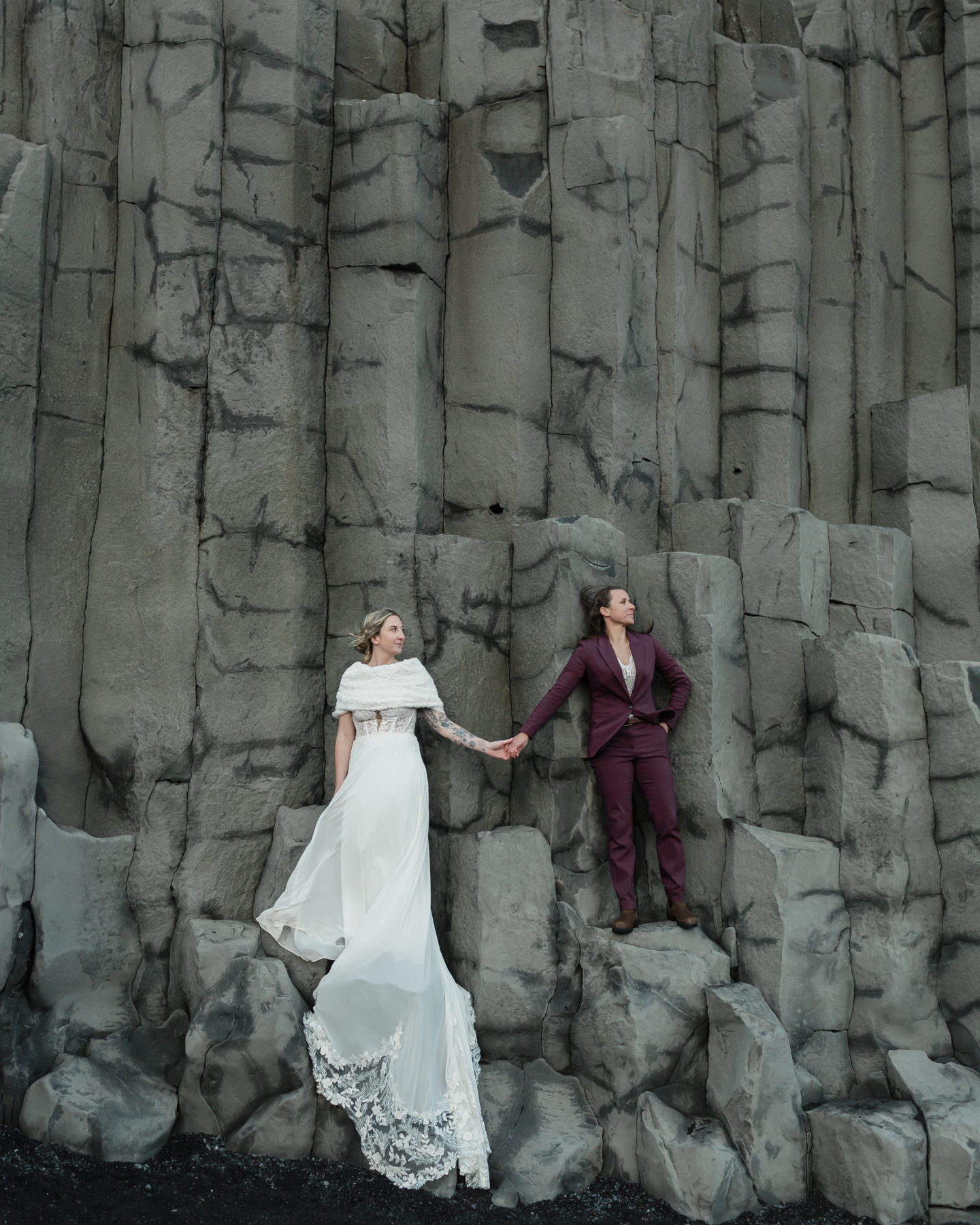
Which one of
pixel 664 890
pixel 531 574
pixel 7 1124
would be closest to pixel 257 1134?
pixel 7 1124

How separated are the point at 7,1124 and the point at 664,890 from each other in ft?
11.5

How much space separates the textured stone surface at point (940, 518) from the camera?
7.07 metres

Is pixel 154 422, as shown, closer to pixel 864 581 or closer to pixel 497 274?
pixel 497 274

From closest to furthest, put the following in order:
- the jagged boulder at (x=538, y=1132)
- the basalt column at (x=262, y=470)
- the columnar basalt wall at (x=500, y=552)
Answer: the jagged boulder at (x=538, y=1132)
the columnar basalt wall at (x=500, y=552)
the basalt column at (x=262, y=470)

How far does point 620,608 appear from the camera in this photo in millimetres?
5809

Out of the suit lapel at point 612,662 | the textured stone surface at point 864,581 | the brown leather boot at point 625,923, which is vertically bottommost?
the brown leather boot at point 625,923

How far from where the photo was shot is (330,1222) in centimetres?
451

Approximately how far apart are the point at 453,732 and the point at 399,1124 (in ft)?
6.22

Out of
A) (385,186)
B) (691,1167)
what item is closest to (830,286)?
(385,186)

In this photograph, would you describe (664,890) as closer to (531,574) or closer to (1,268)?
(531,574)

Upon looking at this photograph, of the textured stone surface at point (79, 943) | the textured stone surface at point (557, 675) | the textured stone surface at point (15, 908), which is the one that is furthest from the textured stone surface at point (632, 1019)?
the textured stone surface at point (15, 908)

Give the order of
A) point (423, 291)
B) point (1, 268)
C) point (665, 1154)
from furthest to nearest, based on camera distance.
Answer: point (423, 291), point (1, 268), point (665, 1154)

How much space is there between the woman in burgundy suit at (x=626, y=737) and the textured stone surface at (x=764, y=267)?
2007 millimetres

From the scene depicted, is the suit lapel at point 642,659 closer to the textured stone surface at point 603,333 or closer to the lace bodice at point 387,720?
the textured stone surface at point 603,333
